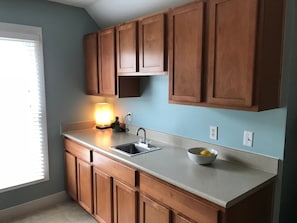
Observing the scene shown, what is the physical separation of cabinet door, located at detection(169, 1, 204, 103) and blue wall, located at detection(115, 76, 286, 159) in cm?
39

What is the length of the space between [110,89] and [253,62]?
5.64 ft

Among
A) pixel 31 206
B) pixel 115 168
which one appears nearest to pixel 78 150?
pixel 115 168

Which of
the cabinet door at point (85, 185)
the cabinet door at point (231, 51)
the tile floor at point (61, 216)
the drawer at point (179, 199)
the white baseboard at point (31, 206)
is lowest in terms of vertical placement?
the tile floor at point (61, 216)

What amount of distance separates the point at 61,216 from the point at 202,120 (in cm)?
202

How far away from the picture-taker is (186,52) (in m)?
1.88

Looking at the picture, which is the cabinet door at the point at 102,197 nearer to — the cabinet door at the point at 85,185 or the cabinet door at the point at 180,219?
the cabinet door at the point at 85,185

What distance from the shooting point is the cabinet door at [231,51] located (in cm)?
150

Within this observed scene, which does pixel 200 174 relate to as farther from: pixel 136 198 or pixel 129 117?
pixel 129 117

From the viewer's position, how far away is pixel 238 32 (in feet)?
5.10

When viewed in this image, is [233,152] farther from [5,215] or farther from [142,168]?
[5,215]

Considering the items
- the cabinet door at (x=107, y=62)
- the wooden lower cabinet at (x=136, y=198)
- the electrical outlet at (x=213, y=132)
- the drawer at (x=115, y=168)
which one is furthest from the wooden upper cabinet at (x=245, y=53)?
the cabinet door at (x=107, y=62)

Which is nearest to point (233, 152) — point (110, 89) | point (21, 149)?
point (110, 89)

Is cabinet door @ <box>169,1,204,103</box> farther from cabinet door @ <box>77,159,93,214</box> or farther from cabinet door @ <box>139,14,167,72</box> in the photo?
cabinet door @ <box>77,159,93,214</box>

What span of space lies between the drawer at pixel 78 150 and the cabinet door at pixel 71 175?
0.08 m
